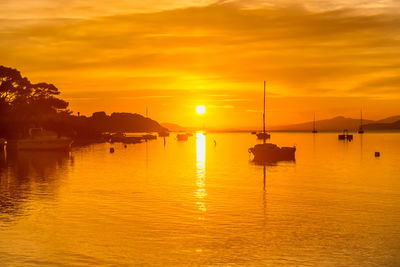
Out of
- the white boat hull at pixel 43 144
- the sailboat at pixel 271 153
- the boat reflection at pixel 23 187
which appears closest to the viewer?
the boat reflection at pixel 23 187

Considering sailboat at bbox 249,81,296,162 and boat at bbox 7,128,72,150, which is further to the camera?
boat at bbox 7,128,72,150

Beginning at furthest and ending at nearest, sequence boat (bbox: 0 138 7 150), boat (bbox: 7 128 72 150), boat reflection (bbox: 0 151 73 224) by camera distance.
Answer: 1. boat (bbox: 0 138 7 150)
2. boat (bbox: 7 128 72 150)
3. boat reflection (bbox: 0 151 73 224)

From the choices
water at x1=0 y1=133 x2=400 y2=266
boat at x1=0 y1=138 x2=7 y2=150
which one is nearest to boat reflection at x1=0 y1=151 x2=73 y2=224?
water at x1=0 y1=133 x2=400 y2=266

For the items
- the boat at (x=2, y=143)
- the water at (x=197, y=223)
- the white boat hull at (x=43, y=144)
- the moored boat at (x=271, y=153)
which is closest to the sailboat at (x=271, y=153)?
the moored boat at (x=271, y=153)

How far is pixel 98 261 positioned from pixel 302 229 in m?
11.5

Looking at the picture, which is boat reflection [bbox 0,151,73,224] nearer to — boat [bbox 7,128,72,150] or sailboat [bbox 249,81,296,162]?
boat [bbox 7,128,72,150]

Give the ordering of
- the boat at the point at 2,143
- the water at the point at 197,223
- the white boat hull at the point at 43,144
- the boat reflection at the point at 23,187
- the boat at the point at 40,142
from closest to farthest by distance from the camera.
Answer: the water at the point at 197,223 < the boat reflection at the point at 23,187 < the white boat hull at the point at 43,144 < the boat at the point at 40,142 < the boat at the point at 2,143

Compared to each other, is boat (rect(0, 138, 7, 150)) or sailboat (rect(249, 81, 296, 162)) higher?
boat (rect(0, 138, 7, 150))

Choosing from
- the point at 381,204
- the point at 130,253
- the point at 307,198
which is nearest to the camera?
the point at 130,253

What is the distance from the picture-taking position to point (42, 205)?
32875 mm

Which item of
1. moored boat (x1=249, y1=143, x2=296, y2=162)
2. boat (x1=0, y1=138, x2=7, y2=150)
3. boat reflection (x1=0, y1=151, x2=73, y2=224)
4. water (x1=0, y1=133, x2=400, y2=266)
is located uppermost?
boat (x1=0, y1=138, x2=7, y2=150)

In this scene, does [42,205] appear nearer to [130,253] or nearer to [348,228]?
[130,253]

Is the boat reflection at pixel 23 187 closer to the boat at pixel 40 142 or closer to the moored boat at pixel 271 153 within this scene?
the boat at pixel 40 142

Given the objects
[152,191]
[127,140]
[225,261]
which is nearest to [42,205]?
[152,191]
